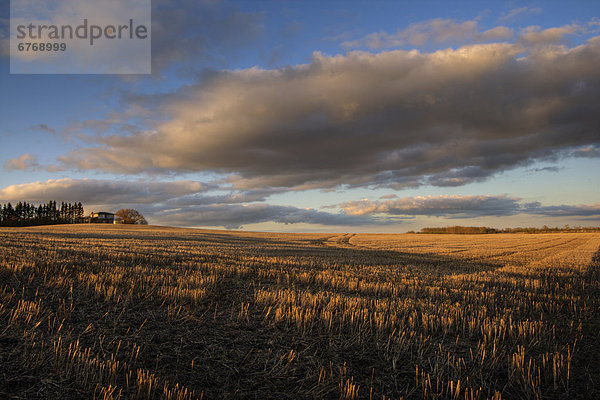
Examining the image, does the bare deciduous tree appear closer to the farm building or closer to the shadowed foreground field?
the farm building

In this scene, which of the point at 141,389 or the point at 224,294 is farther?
A: the point at 224,294

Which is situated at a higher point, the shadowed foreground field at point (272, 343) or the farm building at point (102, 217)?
the farm building at point (102, 217)

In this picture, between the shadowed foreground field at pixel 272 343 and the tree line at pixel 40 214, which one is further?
the tree line at pixel 40 214

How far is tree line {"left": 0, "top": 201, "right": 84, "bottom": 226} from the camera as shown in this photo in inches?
4387

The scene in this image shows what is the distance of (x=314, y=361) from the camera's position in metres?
5.43

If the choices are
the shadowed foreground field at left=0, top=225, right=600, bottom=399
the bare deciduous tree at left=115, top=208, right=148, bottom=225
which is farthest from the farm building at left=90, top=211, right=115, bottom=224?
the shadowed foreground field at left=0, top=225, right=600, bottom=399

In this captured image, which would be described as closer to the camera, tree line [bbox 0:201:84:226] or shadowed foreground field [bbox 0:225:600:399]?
shadowed foreground field [bbox 0:225:600:399]

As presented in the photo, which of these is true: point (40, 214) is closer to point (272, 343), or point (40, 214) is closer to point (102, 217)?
point (102, 217)

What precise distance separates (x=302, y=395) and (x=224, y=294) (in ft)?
18.9

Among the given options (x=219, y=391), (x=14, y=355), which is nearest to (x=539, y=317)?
(x=219, y=391)

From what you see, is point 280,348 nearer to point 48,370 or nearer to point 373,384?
point 373,384

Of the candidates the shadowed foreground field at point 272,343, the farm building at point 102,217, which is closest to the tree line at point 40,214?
the farm building at point 102,217

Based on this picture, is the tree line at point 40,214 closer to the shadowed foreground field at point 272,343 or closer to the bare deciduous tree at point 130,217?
the bare deciduous tree at point 130,217

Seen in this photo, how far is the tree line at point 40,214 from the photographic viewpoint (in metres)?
111
